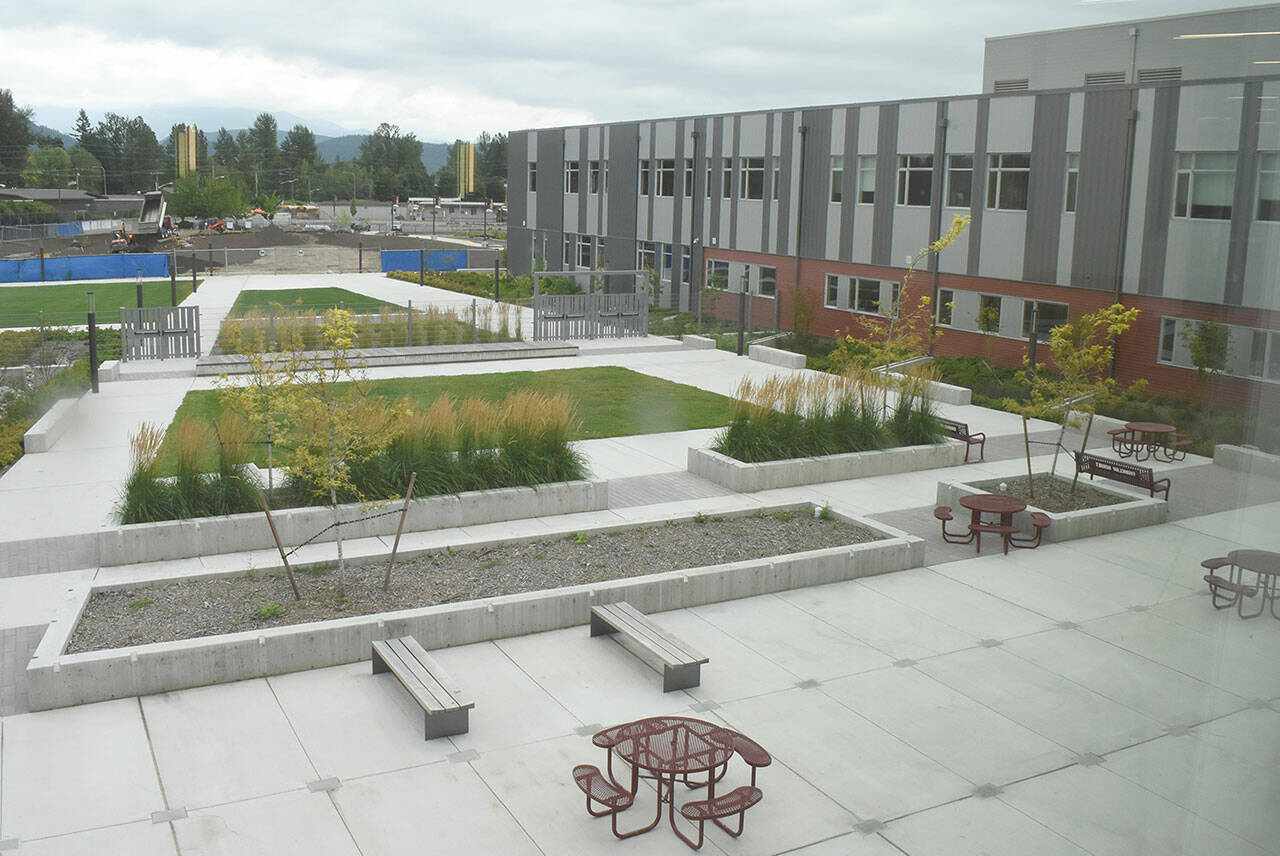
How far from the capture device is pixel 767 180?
31.1 meters

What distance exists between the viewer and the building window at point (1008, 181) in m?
22.9

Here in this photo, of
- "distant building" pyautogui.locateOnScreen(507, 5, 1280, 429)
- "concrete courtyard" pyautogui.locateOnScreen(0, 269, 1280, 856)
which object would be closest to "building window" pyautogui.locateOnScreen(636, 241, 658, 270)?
"distant building" pyautogui.locateOnScreen(507, 5, 1280, 429)

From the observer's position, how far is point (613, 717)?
7.66 m

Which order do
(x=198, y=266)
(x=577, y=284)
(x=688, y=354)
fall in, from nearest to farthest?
(x=688, y=354) → (x=577, y=284) → (x=198, y=266)

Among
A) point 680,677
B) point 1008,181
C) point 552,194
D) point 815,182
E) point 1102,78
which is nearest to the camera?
point 1102,78

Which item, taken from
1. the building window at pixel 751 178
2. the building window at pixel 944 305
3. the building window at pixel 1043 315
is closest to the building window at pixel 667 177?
the building window at pixel 751 178

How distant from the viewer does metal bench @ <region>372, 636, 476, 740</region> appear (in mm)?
7242

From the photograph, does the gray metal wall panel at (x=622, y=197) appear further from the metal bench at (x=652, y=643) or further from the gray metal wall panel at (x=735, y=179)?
the metal bench at (x=652, y=643)

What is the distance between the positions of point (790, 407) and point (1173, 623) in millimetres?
12775

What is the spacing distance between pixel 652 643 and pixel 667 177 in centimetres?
2967

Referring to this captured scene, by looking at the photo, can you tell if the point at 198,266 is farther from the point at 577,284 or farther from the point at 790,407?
the point at 790,407

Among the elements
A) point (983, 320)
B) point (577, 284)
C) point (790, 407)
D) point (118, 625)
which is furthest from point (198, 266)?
point (118, 625)

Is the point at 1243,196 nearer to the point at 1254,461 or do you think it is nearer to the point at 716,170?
the point at 1254,461

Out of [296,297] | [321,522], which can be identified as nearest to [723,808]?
[321,522]
